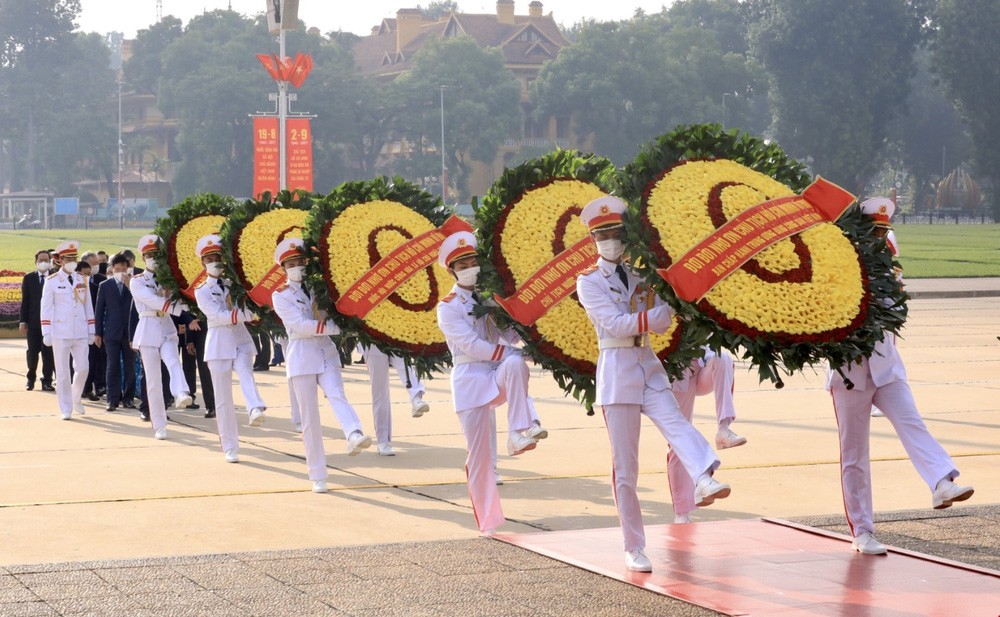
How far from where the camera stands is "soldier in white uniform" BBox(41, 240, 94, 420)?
1562cm

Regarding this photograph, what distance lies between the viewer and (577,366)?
8641 mm

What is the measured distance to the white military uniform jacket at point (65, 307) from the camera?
Result: 1573 centimetres

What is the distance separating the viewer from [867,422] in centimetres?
829

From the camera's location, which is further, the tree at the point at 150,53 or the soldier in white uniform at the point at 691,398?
the tree at the point at 150,53

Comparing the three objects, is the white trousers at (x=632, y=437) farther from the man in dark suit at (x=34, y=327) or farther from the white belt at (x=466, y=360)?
the man in dark suit at (x=34, y=327)

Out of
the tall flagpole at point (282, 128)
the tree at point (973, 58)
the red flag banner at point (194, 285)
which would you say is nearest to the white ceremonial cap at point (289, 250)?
the red flag banner at point (194, 285)

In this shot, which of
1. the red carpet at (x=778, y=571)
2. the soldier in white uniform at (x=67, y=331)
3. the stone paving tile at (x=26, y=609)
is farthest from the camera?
the soldier in white uniform at (x=67, y=331)

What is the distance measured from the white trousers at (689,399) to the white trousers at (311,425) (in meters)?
2.77

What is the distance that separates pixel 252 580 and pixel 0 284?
22049mm

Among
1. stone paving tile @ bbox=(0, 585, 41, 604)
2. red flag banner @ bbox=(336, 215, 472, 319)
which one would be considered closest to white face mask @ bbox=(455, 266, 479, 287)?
red flag banner @ bbox=(336, 215, 472, 319)

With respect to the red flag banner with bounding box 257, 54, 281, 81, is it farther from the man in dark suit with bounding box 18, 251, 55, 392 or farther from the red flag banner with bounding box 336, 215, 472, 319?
the red flag banner with bounding box 336, 215, 472, 319

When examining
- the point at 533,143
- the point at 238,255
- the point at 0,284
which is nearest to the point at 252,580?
the point at 238,255

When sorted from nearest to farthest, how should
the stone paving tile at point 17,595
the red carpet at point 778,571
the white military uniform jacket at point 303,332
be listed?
the red carpet at point 778,571 < the stone paving tile at point 17,595 < the white military uniform jacket at point 303,332

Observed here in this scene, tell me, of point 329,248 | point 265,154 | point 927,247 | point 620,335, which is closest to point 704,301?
point 620,335
